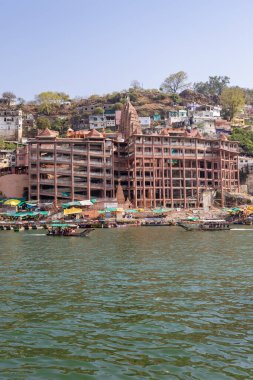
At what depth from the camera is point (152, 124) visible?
143125 millimetres

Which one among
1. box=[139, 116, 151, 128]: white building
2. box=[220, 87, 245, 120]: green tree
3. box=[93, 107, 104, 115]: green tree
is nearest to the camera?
box=[139, 116, 151, 128]: white building

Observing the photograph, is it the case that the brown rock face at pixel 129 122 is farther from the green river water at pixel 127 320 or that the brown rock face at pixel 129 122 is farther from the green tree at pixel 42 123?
the green river water at pixel 127 320

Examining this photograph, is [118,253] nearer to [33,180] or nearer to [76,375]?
[76,375]

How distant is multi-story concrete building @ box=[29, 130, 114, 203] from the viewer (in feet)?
297

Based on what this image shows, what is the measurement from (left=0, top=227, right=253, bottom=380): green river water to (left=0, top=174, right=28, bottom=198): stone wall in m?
67.6

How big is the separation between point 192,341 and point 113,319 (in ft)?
11.8

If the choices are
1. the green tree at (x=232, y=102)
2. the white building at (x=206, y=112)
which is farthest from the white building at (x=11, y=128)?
the green tree at (x=232, y=102)

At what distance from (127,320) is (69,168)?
7787 cm

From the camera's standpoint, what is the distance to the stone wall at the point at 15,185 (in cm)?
9619

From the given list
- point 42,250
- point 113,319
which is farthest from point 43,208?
point 113,319

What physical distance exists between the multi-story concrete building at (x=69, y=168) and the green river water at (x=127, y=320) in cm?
6093

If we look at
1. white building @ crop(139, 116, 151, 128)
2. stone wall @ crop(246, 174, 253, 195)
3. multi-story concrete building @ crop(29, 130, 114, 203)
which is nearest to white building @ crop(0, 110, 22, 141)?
white building @ crop(139, 116, 151, 128)

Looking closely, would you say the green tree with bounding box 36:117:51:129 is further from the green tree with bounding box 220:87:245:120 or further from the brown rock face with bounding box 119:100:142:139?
the green tree with bounding box 220:87:245:120

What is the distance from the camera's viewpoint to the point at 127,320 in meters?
15.7
